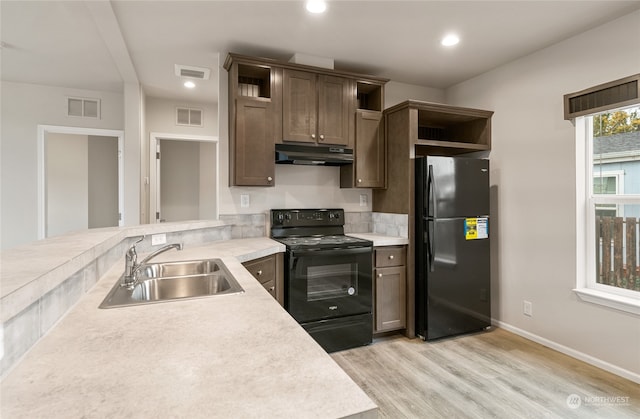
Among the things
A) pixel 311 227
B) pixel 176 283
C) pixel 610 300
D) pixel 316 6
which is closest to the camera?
pixel 176 283

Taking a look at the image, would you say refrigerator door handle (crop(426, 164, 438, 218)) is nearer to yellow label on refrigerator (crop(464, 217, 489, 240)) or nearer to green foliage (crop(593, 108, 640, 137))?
yellow label on refrigerator (crop(464, 217, 489, 240))

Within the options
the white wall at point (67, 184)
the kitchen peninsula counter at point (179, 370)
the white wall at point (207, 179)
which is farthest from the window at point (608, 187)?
the white wall at point (67, 184)

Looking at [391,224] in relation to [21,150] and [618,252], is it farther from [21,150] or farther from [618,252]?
[21,150]

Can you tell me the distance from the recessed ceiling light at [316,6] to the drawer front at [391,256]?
193 centimetres

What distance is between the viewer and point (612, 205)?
8.16 feet

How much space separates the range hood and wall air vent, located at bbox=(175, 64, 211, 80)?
1240 millimetres

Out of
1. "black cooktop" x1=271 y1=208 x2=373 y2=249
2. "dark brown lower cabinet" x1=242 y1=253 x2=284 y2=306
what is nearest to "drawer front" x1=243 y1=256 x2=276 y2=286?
"dark brown lower cabinet" x1=242 y1=253 x2=284 y2=306

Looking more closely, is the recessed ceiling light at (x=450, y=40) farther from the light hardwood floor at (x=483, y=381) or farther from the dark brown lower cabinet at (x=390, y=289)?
the light hardwood floor at (x=483, y=381)

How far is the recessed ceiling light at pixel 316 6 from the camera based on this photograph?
219 centimetres

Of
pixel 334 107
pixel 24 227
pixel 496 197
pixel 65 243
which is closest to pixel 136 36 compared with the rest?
pixel 334 107

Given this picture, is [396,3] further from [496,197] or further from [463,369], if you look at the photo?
[463,369]

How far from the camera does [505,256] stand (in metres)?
3.22

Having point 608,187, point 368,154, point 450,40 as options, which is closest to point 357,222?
point 368,154

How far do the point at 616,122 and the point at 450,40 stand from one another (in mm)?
1392
